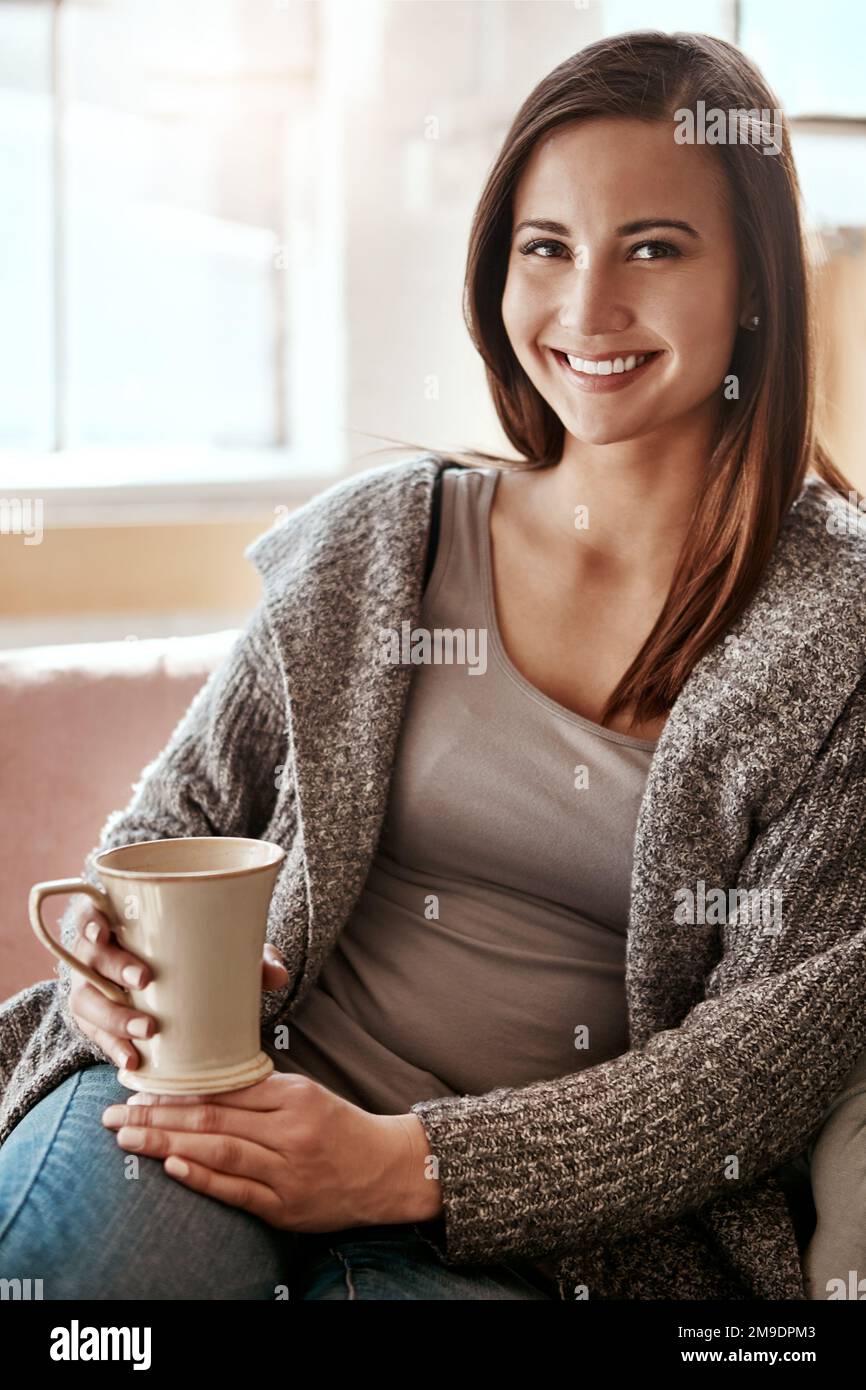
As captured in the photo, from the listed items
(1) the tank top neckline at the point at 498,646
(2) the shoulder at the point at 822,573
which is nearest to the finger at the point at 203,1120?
(1) the tank top neckline at the point at 498,646

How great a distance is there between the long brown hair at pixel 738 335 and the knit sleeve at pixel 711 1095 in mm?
151

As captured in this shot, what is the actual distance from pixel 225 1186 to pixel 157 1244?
0.05 m

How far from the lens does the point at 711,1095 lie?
3.44 ft

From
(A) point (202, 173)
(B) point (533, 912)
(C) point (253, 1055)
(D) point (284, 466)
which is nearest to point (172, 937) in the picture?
(C) point (253, 1055)

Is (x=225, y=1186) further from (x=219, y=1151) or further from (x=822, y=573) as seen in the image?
(x=822, y=573)

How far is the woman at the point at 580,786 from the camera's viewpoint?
104 cm

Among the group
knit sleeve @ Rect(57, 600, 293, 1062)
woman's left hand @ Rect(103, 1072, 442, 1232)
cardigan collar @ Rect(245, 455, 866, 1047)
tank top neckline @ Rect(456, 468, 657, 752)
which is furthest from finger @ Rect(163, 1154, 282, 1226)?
tank top neckline @ Rect(456, 468, 657, 752)

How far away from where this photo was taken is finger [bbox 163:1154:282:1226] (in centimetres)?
96

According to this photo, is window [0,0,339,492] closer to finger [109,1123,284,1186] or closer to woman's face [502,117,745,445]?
woman's face [502,117,745,445]

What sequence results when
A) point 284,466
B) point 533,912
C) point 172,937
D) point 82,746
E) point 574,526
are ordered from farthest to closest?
point 284,466 < point 82,746 < point 574,526 < point 533,912 < point 172,937

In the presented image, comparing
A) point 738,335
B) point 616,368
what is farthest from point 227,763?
point 738,335

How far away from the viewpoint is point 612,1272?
1.11 meters

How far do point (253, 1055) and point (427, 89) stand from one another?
1997mm
